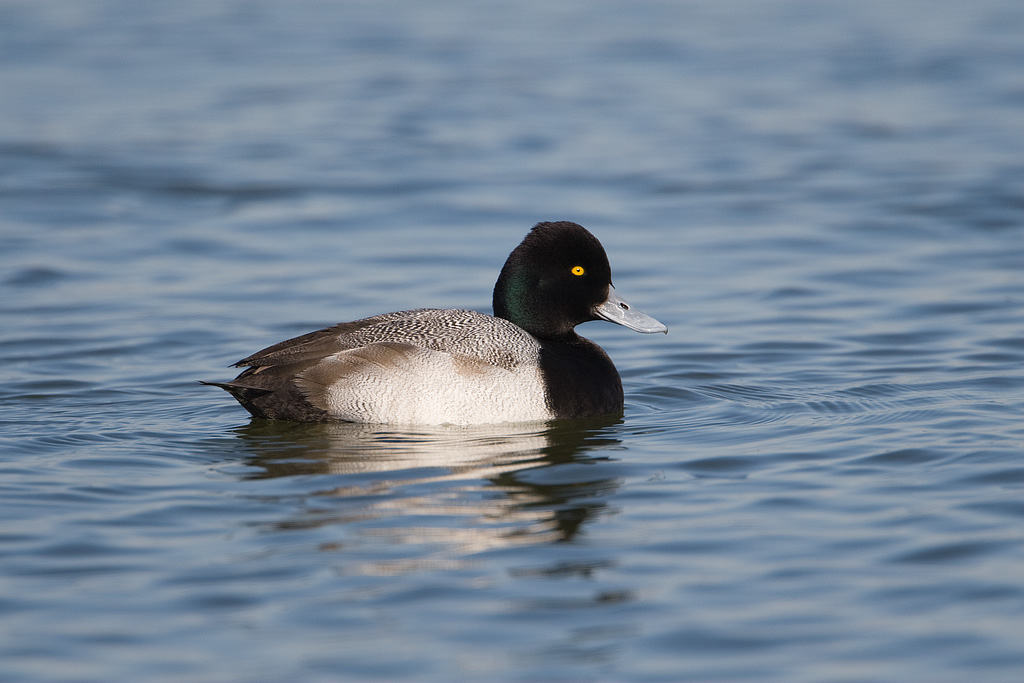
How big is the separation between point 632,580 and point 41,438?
3.61 metres

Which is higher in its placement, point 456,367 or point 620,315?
point 620,315

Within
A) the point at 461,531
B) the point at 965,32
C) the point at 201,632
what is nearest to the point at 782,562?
the point at 461,531

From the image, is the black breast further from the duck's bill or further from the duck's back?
the duck's bill

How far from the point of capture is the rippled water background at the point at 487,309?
4773 millimetres

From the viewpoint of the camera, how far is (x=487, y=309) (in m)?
10.3

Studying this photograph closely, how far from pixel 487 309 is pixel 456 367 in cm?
309

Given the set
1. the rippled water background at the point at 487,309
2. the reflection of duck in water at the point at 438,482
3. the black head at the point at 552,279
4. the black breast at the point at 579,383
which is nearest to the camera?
the rippled water background at the point at 487,309

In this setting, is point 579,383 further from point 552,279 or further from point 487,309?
point 487,309

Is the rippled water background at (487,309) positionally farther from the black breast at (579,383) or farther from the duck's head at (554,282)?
the duck's head at (554,282)

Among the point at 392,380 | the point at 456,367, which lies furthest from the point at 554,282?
the point at 392,380

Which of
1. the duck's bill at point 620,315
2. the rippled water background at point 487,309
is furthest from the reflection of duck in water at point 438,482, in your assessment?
the duck's bill at point 620,315

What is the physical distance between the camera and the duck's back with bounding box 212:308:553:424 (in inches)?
284

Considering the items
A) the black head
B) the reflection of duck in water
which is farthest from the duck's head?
the reflection of duck in water

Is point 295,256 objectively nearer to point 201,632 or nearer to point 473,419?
point 473,419
